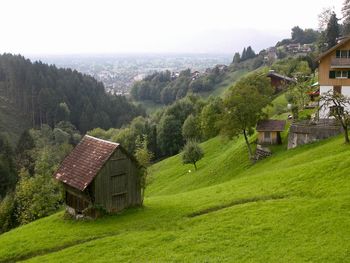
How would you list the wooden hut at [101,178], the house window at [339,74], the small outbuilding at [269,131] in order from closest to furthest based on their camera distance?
the wooden hut at [101,178]
the small outbuilding at [269,131]
the house window at [339,74]

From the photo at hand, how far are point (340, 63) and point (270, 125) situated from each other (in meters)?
12.5

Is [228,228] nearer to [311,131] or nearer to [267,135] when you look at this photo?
[311,131]

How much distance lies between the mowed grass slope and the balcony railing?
17606 millimetres

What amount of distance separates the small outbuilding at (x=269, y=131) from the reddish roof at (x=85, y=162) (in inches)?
1019

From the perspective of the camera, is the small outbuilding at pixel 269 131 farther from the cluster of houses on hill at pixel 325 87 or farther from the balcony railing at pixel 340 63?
the balcony railing at pixel 340 63

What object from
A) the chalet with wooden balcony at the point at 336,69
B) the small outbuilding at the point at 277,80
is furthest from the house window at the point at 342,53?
the small outbuilding at the point at 277,80

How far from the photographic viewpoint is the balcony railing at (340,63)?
189ft

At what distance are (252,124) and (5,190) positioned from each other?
2517 inches

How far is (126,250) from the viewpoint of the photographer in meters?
27.7

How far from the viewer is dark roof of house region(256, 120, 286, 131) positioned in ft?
186

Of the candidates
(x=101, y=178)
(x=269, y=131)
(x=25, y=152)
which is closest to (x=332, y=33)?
(x=269, y=131)

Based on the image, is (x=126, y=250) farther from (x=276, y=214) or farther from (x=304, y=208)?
(x=304, y=208)

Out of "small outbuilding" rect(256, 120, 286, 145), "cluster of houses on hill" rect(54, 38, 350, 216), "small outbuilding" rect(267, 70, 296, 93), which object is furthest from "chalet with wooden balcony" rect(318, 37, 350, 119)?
"small outbuilding" rect(267, 70, 296, 93)

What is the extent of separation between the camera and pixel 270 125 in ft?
188
